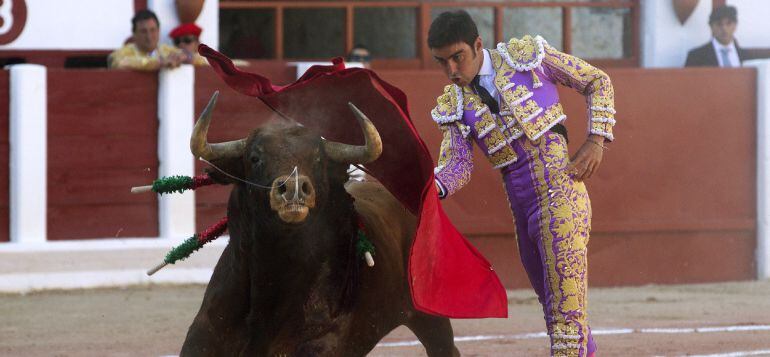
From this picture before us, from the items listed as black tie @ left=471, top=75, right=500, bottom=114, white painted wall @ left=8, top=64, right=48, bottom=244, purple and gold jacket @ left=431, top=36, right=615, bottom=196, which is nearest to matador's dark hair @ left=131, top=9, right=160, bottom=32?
white painted wall @ left=8, top=64, right=48, bottom=244

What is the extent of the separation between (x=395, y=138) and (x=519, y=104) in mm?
395

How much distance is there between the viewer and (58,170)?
7188mm

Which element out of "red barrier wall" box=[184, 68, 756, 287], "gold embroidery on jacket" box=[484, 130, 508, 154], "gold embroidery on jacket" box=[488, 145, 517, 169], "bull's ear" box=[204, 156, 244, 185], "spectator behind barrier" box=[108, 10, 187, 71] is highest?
"spectator behind barrier" box=[108, 10, 187, 71]

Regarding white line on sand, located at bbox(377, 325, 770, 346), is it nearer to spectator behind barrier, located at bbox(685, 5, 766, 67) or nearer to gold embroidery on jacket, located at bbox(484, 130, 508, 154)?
gold embroidery on jacket, located at bbox(484, 130, 508, 154)

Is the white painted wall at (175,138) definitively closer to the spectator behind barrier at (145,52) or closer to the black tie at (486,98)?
the spectator behind barrier at (145,52)

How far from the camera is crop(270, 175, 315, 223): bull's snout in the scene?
360 cm

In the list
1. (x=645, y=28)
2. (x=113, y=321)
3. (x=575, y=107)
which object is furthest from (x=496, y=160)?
(x=645, y=28)

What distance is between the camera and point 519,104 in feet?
12.9

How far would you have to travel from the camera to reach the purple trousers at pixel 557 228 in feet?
12.7

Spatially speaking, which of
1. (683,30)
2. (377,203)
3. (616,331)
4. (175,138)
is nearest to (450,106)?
(377,203)

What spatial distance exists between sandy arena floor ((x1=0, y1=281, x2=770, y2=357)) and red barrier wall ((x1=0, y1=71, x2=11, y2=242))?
426 mm

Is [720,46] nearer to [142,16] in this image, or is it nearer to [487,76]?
[142,16]

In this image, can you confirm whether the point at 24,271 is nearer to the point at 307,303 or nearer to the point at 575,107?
the point at 575,107

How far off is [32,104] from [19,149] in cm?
23
